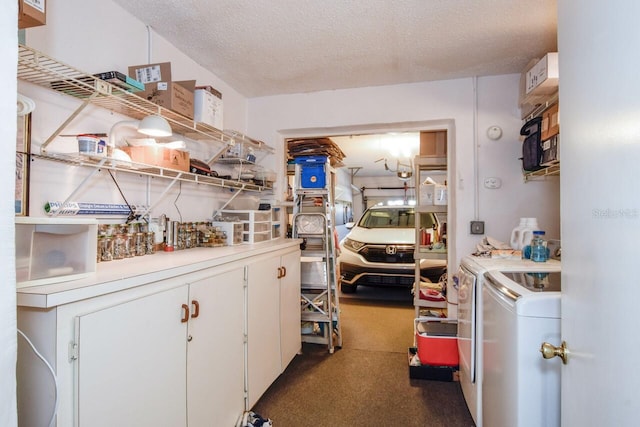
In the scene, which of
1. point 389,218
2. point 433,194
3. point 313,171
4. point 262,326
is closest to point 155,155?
point 262,326

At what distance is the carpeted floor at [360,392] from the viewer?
6.55 feet

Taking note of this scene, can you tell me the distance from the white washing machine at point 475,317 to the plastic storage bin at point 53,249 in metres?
1.67

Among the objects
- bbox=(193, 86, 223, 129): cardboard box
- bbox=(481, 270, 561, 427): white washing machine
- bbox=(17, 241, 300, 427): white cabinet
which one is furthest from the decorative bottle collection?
bbox=(481, 270, 561, 427): white washing machine

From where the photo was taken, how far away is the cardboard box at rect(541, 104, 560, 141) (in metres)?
1.91

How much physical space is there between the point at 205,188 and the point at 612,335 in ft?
7.92

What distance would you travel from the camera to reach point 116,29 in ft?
5.90

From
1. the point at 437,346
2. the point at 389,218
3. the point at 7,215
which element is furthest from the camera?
the point at 389,218

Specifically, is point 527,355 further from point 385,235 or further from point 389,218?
point 389,218

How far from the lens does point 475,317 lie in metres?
1.75

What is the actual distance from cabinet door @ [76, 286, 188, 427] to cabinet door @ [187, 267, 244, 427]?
0.06m

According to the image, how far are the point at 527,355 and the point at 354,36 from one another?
1904mm

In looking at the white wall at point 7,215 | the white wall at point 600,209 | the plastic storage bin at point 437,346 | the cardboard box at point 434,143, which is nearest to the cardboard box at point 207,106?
the white wall at point 7,215

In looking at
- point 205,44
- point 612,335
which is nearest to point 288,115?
point 205,44

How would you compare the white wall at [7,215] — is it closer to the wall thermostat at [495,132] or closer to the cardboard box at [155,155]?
the cardboard box at [155,155]
